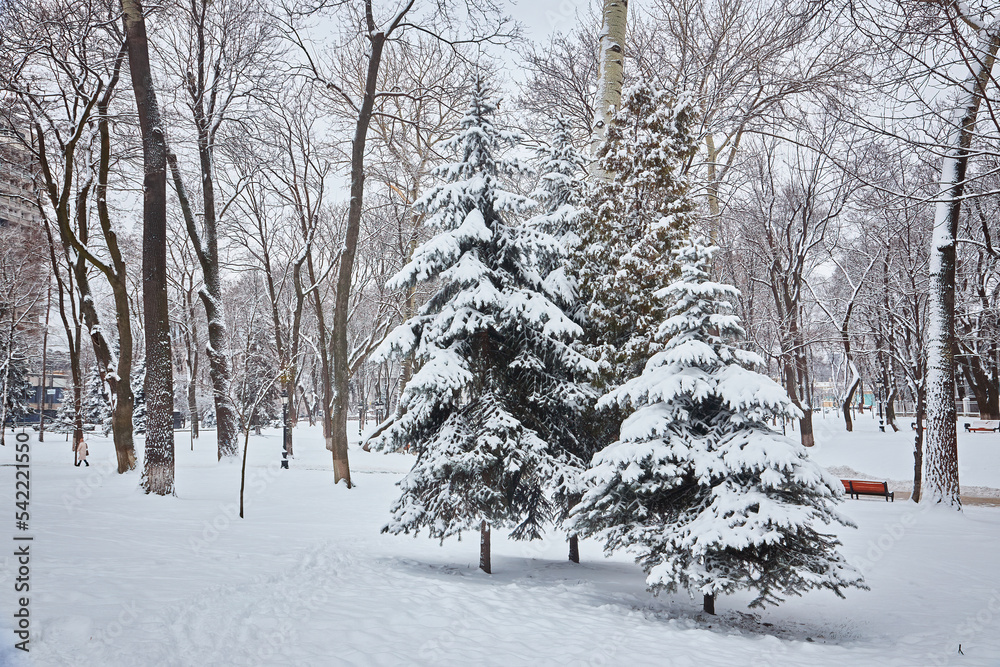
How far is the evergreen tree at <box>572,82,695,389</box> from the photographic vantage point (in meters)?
8.87

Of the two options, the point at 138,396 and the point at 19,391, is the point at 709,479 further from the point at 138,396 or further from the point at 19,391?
the point at 19,391

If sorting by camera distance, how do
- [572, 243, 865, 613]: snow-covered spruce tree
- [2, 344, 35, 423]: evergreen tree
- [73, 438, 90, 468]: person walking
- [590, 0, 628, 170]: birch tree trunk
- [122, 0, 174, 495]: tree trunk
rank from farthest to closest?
[2, 344, 35, 423]: evergreen tree → [73, 438, 90, 468]: person walking → [122, 0, 174, 495]: tree trunk → [590, 0, 628, 170]: birch tree trunk → [572, 243, 865, 613]: snow-covered spruce tree

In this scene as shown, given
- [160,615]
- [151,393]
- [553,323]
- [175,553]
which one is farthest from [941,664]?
[151,393]

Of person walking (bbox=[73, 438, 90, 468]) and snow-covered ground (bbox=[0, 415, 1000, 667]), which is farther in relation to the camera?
person walking (bbox=[73, 438, 90, 468])

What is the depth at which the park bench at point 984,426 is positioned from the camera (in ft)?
82.5

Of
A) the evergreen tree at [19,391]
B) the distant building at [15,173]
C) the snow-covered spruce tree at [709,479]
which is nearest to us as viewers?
the snow-covered spruce tree at [709,479]

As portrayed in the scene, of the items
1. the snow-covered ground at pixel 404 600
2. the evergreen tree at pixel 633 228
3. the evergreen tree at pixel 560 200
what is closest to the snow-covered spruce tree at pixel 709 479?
the snow-covered ground at pixel 404 600

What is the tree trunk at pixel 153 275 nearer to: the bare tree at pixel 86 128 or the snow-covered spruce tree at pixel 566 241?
the bare tree at pixel 86 128

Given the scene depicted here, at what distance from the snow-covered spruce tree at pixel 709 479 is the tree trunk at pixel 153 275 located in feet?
28.6

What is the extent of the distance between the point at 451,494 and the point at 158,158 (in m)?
9.07

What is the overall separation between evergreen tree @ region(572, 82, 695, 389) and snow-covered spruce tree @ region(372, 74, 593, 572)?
0.74 meters

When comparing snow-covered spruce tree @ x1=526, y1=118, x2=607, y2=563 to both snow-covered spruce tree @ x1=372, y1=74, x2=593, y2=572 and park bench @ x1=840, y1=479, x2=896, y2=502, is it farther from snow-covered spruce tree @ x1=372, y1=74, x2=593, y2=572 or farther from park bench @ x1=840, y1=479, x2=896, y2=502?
park bench @ x1=840, y1=479, x2=896, y2=502

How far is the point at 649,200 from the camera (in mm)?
9578

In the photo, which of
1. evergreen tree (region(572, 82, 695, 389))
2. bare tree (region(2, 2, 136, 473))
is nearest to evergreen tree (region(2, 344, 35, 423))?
bare tree (region(2, 2, 136, 473))
